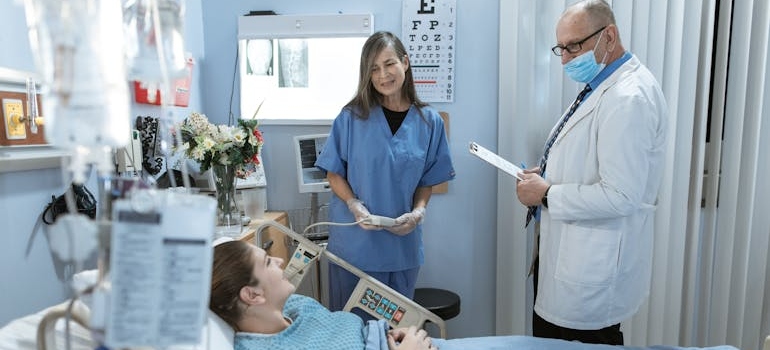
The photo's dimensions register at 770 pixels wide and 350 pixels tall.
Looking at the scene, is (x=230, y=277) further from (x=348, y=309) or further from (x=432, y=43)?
(x=432, y=43)

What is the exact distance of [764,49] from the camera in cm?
190

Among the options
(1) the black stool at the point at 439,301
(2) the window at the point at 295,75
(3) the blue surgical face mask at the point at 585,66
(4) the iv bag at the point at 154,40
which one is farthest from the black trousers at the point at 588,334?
(4) the iv bag at the point at 154,40

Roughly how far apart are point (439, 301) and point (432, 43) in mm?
1203

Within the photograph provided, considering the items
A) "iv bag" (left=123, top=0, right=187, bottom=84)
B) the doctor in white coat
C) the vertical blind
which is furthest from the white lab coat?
"iv bag" (left=123, top=0, right=187, bottom=84)

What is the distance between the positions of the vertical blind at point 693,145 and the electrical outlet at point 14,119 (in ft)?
5.87

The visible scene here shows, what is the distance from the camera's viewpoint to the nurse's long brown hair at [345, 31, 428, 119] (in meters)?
1.77

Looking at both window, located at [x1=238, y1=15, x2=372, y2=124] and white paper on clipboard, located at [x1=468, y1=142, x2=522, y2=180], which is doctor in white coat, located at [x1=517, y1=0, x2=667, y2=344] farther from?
window, located at [x1=238, y1=15, x2=372, y2=124]

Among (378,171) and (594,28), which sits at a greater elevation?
(594,28)

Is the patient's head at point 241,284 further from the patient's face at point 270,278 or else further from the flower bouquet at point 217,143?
the flower bouquet at point 217,143

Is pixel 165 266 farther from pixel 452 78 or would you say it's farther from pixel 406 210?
pixel 452 78

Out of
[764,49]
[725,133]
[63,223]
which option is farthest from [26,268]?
[764,49]

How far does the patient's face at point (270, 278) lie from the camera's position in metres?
1.25

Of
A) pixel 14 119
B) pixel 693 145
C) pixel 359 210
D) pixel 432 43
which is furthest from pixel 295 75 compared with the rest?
pixel 693 145

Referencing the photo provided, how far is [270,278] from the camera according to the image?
1.28 meters
